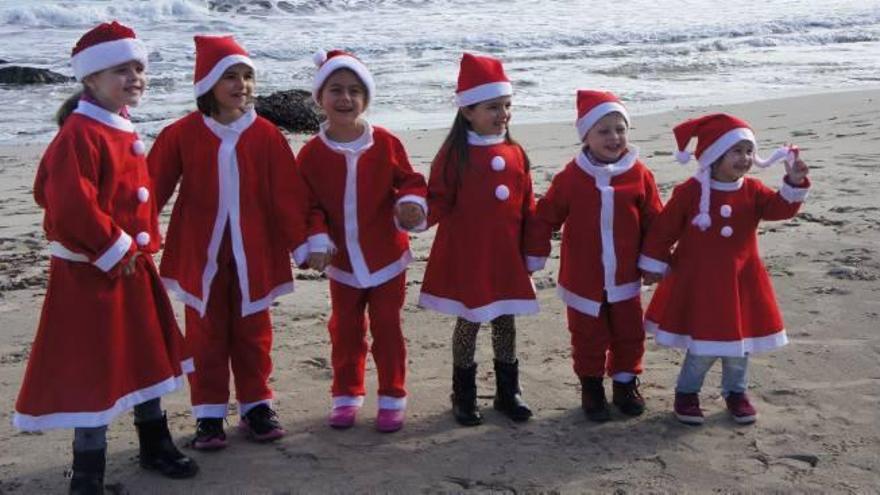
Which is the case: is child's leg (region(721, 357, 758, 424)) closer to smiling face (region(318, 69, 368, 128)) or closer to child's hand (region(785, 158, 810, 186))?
child's hand (region(785, 158, 810, 186))

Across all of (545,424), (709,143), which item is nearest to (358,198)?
(545,424)

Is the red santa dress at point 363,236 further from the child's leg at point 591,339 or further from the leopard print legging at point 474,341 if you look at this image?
the child's leg at point 591,339

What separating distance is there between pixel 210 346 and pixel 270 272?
38cm

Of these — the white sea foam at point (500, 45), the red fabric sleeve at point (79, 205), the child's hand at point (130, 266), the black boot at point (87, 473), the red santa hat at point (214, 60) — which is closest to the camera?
the red fabric sleeve at point (79, 205)

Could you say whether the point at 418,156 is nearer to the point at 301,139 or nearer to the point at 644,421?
the point at 301,139

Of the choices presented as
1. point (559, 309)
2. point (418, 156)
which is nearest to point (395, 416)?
point (559, 309)

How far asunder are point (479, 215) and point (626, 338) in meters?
0.83

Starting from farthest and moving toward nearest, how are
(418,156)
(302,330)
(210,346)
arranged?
1. (418,156)
2. (302,330)
3. (210,346)

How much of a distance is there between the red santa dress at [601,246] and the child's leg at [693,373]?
8.1 inches

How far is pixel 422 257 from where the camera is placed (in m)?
6.55

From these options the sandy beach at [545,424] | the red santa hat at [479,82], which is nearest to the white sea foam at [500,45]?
the sandy beach at [545,424]

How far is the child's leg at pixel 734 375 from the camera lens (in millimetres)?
4230

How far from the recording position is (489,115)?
4.26 metres

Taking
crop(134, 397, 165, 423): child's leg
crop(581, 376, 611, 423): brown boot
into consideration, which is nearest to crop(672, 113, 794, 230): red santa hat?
crop(581, 376, 611, 423): brown boot
